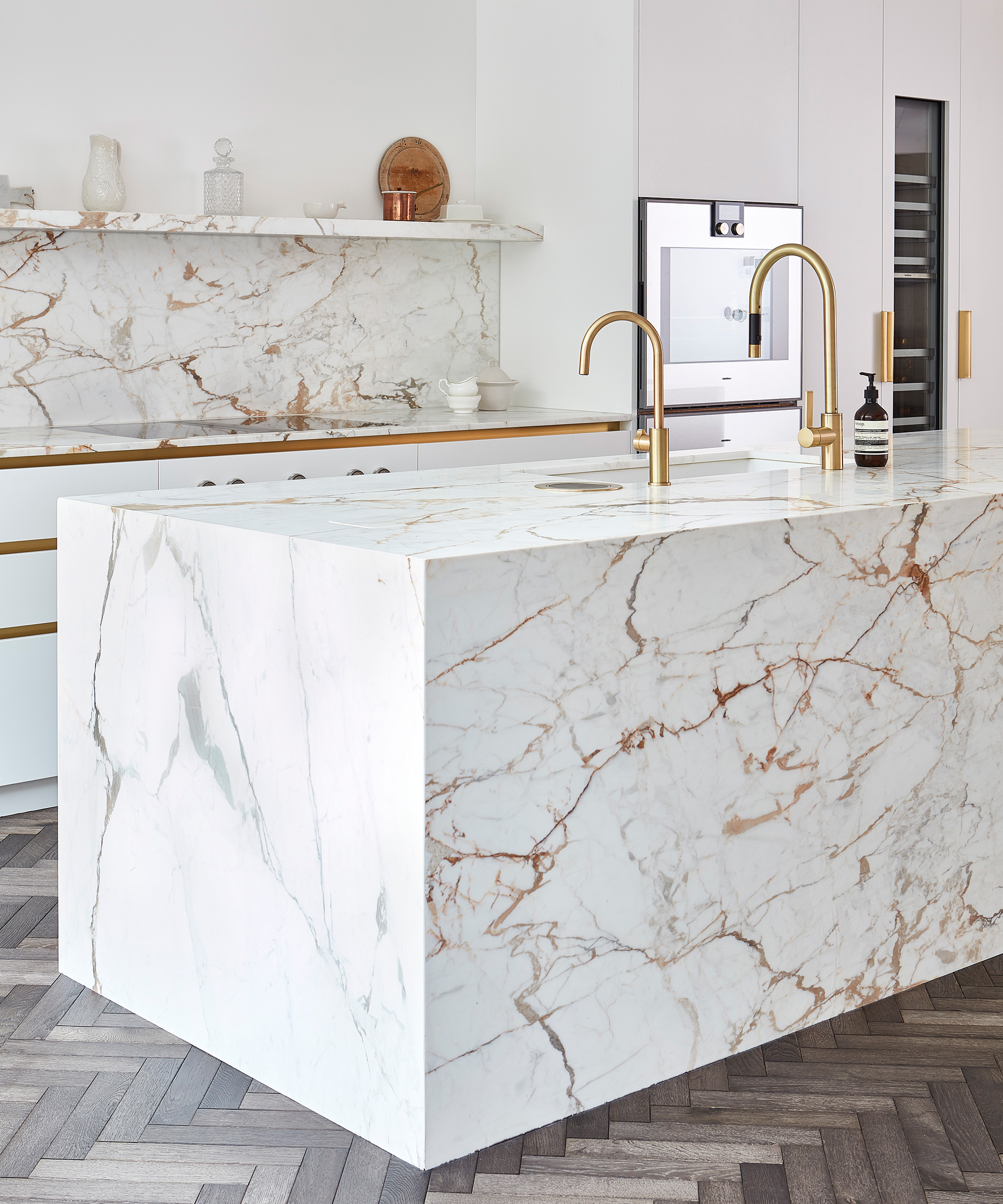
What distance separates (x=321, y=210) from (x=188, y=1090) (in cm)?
298

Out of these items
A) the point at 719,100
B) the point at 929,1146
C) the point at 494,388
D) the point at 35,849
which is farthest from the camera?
the point at 494,388

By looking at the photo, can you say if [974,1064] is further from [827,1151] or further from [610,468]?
[610,468]

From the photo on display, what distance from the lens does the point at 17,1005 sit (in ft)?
7.32

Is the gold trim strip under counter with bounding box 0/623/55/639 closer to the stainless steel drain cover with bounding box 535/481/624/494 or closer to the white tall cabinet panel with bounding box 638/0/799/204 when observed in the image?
the stainless steel drain cover with bounding box 535/481/624/494

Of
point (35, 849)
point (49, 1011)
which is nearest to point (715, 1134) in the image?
point (49, 1011)

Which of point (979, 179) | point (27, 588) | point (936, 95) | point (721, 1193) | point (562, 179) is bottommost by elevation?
point (721, 1193)

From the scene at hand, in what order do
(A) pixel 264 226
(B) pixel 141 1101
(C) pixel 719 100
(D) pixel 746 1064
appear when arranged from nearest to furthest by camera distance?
(B) pixel 141 1101
(D) pixel 746 1064
(A) pixel 264 226
(C) pixel 719 100

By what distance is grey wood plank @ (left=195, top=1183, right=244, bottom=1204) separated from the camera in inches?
66.6

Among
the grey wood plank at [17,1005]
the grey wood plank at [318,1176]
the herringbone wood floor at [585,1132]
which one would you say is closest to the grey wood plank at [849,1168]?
the herringbone wood floor at [585,1132]

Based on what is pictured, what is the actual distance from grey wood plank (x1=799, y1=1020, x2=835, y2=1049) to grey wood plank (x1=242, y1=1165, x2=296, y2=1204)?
815 mm

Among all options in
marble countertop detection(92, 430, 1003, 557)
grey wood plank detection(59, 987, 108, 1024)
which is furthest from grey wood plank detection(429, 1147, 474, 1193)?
marble countertop detection(92, 430, 1003, 557)

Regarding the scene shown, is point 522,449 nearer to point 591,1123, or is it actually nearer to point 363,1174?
point 591,1123

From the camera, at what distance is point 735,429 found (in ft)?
14.6

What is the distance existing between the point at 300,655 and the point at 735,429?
2.94m
